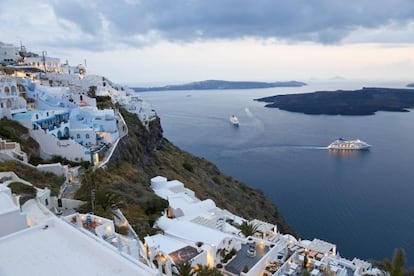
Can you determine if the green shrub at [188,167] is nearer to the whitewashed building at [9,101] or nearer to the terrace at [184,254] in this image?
the whitewashed building at [9,101]

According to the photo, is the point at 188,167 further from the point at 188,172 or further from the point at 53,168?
the point at 53,168

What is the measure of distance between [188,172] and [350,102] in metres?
103

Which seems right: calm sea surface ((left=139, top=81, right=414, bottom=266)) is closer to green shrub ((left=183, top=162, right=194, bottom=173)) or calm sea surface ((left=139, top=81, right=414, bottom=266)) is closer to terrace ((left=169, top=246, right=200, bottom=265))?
green shrub ((left=183, top=162, right=194, bottom=173))

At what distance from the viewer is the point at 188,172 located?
37.4m

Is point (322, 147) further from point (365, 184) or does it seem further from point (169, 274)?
point (169, 274)

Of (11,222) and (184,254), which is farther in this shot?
(184,254)

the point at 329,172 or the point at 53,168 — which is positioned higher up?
the point at 53,168

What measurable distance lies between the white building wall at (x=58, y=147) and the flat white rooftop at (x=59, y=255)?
1302 centimetres

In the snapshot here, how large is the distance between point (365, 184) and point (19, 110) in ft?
137

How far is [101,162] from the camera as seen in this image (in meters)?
23.0

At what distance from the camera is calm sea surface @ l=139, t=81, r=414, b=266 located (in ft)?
108

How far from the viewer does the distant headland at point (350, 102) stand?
112500 millimetres

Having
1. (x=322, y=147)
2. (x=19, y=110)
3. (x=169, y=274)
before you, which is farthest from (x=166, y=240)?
(x=322, y=147)

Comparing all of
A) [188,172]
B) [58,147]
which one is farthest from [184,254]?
[188,172]
